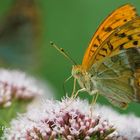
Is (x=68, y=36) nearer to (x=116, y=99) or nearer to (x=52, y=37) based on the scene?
(x=52, y=37)

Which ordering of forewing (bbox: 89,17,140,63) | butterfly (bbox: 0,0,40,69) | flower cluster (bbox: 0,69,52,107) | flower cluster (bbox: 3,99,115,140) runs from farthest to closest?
butterfly (bbox: 0,0,40,69)
flower cluster (bbox: 0,69,52,107)
forewing (bbox: 89,17,140,63)
flower cluster (bbox: 3,99,115,140)

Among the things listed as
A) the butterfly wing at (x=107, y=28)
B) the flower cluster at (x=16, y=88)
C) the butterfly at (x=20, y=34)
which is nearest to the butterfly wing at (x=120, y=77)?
the butterfly wing at (x=107, y=28)

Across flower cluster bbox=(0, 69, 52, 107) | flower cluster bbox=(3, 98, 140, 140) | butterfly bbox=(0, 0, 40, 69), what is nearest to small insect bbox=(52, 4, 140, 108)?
flower cluster bbox=(3, 98, 140, 140)

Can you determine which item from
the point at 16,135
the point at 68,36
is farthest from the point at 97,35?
the point at 68,36

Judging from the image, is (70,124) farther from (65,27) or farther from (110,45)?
(65,27)

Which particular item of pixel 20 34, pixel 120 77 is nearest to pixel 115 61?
pixel 120 77

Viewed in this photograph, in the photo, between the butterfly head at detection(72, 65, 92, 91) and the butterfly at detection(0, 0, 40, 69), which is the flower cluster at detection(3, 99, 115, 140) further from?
the butterfly at detection(0, 0, 40, 69)

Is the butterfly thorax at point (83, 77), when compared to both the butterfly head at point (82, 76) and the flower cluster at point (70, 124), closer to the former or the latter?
the butterfly head at point (82, 76)

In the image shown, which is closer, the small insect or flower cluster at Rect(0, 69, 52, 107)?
the small insect
